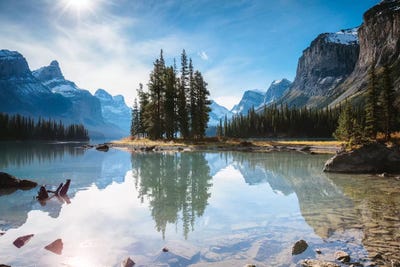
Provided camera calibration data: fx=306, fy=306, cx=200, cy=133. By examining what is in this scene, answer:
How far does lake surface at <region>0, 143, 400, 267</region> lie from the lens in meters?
8.55

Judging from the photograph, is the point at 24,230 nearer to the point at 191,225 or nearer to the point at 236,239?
the point at 191,225

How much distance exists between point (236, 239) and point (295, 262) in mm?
2290

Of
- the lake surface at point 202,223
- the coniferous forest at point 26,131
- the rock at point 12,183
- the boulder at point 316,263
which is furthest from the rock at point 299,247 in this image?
the coniferous forest at point 26,131

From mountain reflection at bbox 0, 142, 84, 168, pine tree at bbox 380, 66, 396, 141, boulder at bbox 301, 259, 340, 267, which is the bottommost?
boulder at bbox 301, 259, 340, 267

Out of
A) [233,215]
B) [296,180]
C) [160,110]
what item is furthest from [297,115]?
[233,215]

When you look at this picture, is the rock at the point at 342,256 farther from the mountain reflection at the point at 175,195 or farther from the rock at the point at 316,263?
the mountain reflection at the point at 175,195

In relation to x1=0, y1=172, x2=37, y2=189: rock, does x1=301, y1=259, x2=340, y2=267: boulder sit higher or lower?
lower

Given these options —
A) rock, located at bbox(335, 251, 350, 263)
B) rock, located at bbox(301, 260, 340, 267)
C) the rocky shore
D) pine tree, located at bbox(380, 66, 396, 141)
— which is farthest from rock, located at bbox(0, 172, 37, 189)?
pine tree, located at bbox(380, 66, 396, 141)

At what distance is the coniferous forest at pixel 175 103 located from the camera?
72000 millimetres

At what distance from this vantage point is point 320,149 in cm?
5803

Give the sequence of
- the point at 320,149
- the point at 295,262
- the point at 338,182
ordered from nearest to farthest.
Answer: the point at 295,262, the point at 338,182, the point at 320,149

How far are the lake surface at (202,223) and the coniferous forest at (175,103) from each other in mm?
52153

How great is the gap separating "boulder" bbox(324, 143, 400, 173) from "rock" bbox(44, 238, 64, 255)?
24.4 m

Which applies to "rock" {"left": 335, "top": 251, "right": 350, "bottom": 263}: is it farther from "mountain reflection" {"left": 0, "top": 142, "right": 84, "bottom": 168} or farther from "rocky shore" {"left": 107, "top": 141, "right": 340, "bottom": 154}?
"rocky shore" {"left": 107, "top": 141, "right": 340, "bottom": 154}
